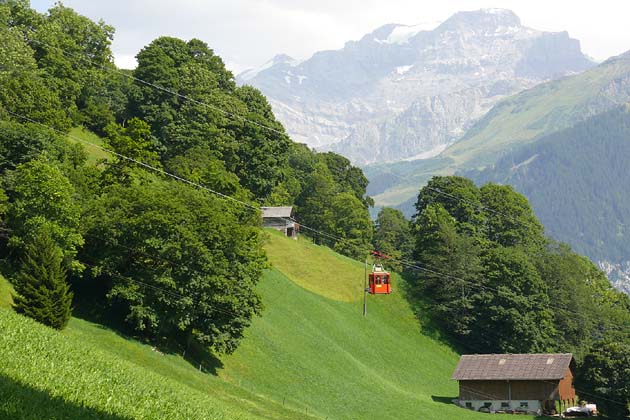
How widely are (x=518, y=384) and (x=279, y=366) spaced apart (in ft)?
121

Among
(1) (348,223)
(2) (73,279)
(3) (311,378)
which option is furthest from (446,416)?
(1) (348,223)

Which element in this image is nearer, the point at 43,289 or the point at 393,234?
the point at 43,289

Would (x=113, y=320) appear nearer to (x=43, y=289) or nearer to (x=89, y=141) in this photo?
(x=43, y=289)

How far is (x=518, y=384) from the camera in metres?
102

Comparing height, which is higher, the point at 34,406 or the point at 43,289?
the point at 43,289

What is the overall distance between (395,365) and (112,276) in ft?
144

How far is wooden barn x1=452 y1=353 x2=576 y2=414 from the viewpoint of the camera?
3937 inches

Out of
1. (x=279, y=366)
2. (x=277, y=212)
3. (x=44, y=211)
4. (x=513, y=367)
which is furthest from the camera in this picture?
(x=277, y=212)

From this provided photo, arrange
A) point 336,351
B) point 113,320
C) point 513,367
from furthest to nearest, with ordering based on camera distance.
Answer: point 513,367
point 336,351
point 113,320

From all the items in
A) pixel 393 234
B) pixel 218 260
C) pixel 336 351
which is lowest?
pixel 336 351

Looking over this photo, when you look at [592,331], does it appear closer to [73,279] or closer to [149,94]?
[149,94]

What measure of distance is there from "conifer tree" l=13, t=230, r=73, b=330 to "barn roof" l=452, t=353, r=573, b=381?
196ft

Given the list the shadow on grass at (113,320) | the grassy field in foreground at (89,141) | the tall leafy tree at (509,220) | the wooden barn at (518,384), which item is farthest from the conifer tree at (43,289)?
the tall leafy tree at (509,220)

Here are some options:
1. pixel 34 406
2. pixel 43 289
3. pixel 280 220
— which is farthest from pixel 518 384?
pixel 34 406
